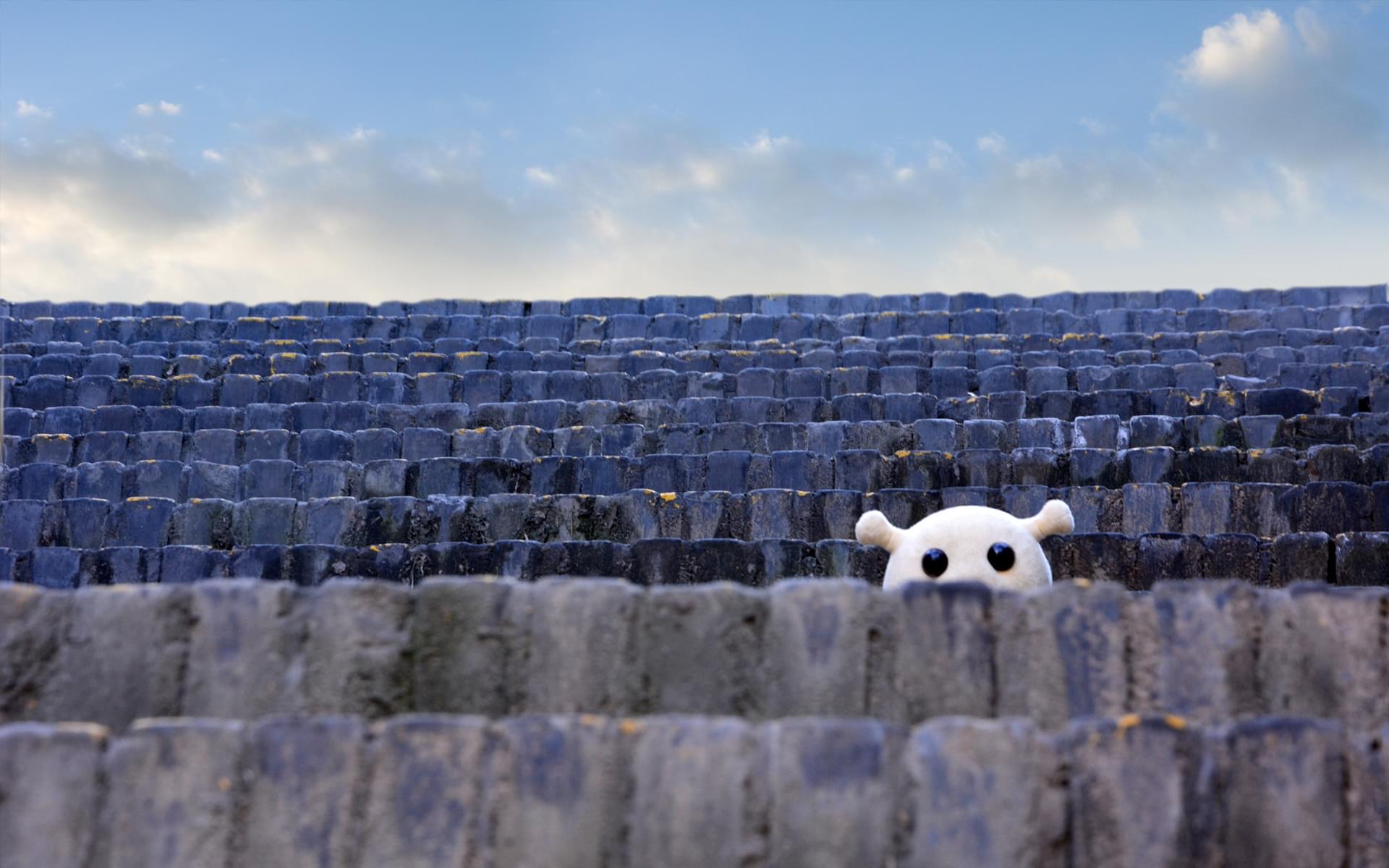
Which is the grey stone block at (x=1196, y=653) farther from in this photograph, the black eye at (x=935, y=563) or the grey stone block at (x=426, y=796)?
the grey stone block at (x=426, y=796)

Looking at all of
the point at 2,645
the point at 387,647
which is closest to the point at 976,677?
the point at 387,647

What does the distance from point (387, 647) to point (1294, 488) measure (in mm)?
4444

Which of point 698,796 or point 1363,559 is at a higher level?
point 1363,559

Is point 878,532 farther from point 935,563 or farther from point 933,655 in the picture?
point 933,655

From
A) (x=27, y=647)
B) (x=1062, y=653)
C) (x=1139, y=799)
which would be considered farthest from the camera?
(x=27, y=647)

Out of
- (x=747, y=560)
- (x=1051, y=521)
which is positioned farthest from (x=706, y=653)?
(x=747, y=560)

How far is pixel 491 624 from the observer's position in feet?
12.0

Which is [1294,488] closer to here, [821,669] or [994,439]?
[994,439]

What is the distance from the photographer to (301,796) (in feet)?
10.0

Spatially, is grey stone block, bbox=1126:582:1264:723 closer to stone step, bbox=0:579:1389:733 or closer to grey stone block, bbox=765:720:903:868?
stone step, bbox=0:579:1389:733

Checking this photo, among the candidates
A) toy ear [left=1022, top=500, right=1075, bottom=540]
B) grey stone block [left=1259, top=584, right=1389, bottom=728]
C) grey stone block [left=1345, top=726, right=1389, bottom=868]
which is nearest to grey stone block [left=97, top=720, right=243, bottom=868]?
grey stone block [left=1345, top=726, right=1389, bottom=868]

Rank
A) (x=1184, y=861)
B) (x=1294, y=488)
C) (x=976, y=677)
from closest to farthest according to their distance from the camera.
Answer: (x=1184, y=861) → (x=976, y=677) → (x=1294, y=488)

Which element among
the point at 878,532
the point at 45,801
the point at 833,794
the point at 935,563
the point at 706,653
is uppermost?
the point at 878,532

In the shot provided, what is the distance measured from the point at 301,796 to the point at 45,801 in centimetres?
56
